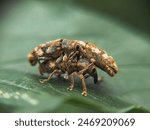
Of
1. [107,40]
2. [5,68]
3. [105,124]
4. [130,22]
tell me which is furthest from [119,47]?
[105,124]

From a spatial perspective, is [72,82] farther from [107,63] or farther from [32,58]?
[32,58]

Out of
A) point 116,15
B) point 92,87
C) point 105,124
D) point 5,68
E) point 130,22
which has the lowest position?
point 105,124

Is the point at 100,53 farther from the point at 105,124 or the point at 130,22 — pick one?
the point at 130,22

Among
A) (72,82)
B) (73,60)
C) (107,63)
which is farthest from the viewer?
(73,60)

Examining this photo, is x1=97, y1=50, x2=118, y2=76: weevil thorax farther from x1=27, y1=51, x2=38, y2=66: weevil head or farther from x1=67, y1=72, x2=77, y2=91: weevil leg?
x1=27, y1=51, x2=38, y2=66: weevil head

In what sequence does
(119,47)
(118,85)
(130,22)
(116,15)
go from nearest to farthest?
(118,85), (119,47), (130,22), (116,15)

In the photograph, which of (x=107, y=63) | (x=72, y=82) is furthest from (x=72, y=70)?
(x=107, y=63)
